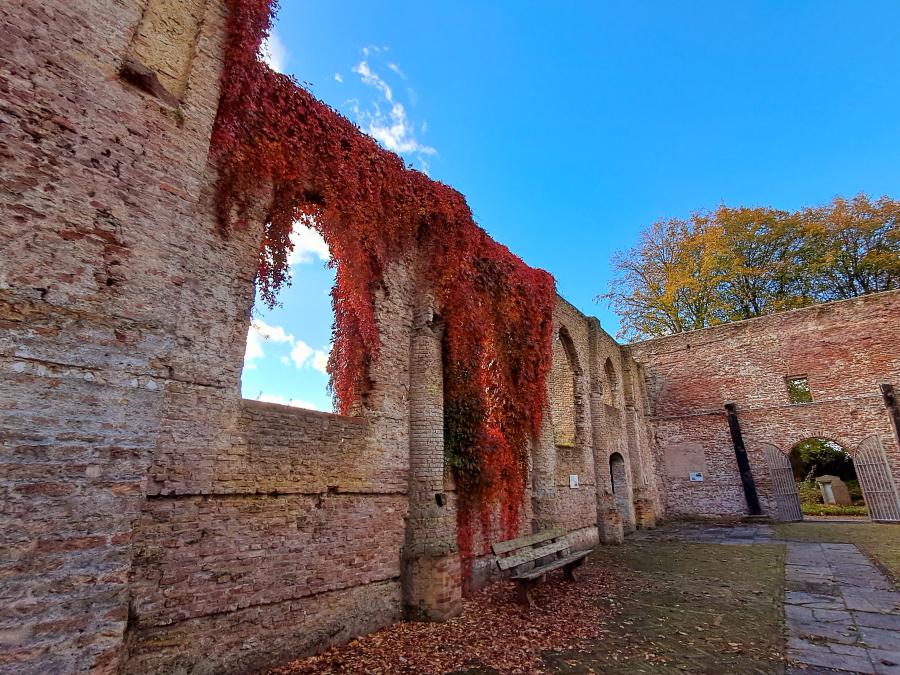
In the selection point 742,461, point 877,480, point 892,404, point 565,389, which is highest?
point 565,389

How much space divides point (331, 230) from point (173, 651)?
5050mm

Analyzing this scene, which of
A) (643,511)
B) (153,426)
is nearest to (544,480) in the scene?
(153,426)

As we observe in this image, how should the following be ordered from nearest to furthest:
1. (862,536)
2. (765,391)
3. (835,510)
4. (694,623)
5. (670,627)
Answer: (670,627), (694,623), (862,536), (765,391), (835,510)

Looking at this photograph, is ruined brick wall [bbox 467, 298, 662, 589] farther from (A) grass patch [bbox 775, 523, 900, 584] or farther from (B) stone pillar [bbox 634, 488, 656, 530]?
(A) grass patch [bbox 775, 523, 900, 584]

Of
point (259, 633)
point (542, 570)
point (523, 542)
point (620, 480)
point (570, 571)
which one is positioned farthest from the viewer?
point (620, 480)

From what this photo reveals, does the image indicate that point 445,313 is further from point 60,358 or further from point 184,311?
point 60,358

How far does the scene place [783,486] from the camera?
16578 millimetres

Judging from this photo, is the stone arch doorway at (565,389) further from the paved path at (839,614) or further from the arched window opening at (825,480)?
the arched window opening at (825,480)

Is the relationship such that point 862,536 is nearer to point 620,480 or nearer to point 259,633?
point 620,480

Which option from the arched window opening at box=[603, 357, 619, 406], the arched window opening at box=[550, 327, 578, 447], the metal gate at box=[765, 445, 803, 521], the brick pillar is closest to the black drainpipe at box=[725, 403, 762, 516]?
the metal gate at box=[765, 445, 803, 521]

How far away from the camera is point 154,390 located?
3482 millimetres

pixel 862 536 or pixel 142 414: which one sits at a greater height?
pixel 142 414

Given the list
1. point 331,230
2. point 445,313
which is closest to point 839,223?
point 445,313

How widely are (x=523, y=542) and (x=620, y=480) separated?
29.8ft
